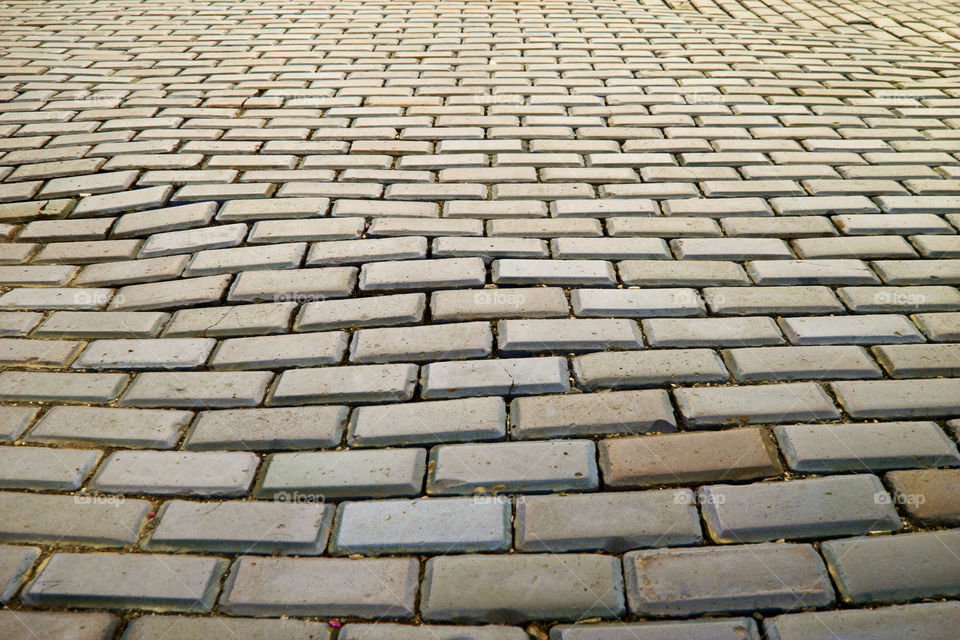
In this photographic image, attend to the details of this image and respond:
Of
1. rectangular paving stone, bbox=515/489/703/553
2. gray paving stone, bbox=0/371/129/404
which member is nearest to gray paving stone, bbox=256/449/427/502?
rectangular paving stone, bbox=515/489/703/553

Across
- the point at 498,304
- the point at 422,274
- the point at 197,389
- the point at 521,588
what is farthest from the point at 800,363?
the point at 197,389

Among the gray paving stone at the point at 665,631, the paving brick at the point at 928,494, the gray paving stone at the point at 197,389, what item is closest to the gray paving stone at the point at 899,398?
the paving brick at the point at 928,494

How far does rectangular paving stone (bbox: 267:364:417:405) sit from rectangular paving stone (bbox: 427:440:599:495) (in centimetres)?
24

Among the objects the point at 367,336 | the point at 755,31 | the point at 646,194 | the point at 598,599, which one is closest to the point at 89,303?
the point at 367,336

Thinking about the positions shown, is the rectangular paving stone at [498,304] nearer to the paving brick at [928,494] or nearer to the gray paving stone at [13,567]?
the paving brick at [928,494]

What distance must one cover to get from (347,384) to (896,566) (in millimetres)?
1269

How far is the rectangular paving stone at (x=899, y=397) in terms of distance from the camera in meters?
1.62

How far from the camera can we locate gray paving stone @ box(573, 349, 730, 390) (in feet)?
5.62

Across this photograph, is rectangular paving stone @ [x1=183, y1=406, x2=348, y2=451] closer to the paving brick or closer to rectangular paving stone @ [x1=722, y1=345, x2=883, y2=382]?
rectangular paving stone @ [x1=722, y1=345, x2=883, y2=382]

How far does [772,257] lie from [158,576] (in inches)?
76.7

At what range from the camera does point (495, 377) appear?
174 cm

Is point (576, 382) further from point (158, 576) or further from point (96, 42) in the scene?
point (96, 42)

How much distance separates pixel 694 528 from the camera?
4.51 feet

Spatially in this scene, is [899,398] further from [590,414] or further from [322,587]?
[322,587]
